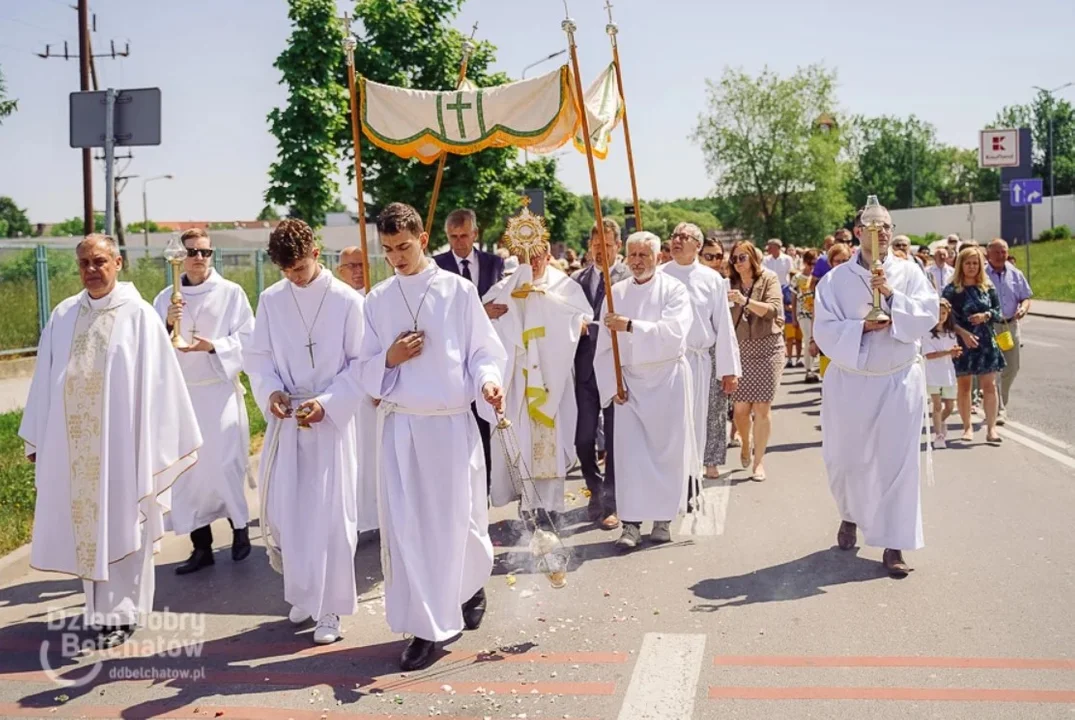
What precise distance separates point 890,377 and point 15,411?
10065 mm

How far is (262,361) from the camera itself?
6.28 meters

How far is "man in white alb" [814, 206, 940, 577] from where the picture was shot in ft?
22.9

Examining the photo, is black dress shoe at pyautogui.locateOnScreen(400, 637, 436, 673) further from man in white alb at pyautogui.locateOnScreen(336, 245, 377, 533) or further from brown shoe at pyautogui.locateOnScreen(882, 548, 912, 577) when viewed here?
brown shoe at pyautogui.locateOnScreen(882, 548, 912, 577)

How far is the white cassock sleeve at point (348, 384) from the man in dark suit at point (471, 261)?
1780mm

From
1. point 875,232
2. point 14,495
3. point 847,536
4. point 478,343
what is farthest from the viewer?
point 14,495

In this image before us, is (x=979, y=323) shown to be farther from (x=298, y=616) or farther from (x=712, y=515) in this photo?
(x=298, y=616)

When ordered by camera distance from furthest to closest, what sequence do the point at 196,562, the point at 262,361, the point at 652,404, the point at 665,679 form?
the point at 652,404 → the point at 196,562 → the point at 262,361 → the point at 665,679

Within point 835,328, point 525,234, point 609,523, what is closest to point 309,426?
point 525,234

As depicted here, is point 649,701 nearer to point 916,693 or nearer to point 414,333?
point 916,693

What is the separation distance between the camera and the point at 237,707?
16.6ft

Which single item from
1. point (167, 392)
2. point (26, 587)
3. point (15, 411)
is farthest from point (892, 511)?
point (15, 411)

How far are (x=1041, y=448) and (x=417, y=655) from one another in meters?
7.49

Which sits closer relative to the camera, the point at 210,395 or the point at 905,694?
the point at 905,694

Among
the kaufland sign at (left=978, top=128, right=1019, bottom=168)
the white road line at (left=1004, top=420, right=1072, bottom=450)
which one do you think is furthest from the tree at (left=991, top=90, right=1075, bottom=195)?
the white road line at (left=1004, top=420, right=1072, bottom=450)
